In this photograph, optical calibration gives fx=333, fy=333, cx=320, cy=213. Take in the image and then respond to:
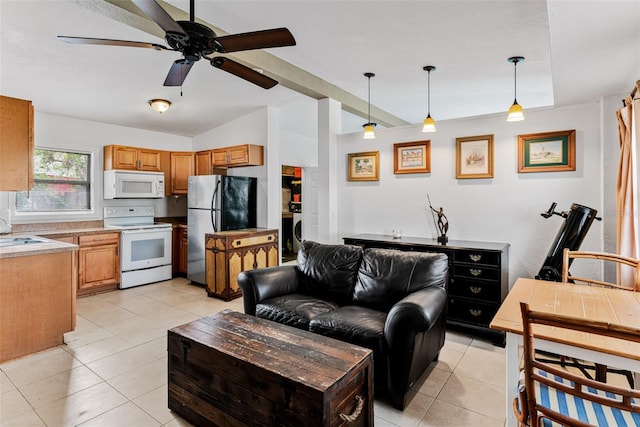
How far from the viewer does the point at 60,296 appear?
121 inches

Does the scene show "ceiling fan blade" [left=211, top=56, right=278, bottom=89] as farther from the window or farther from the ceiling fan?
the window

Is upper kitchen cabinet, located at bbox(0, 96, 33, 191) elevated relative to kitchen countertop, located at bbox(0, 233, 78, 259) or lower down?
elevated

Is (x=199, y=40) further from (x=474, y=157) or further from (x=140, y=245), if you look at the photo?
(x=140, y=245)

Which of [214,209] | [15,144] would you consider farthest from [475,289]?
[15,144]

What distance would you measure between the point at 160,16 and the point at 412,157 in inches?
125

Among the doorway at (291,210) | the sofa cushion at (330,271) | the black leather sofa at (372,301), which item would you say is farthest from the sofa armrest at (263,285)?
the doorway at (291,210)

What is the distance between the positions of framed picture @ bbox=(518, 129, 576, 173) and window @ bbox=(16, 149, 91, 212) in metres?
5.93

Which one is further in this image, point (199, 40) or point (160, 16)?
point (199, 40)

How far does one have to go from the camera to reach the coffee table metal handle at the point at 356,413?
62.2 inches

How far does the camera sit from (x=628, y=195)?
2525 mm

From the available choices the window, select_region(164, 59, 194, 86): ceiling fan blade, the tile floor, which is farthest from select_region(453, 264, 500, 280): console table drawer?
the window

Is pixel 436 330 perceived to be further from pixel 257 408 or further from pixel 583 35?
pixel 583 35

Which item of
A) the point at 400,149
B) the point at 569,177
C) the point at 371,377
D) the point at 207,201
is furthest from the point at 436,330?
the point at 207,201

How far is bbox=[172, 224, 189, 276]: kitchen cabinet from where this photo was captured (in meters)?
5.71
